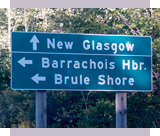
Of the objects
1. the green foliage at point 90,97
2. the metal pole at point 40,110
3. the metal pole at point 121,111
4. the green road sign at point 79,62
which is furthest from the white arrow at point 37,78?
the green foliage at point 90,97

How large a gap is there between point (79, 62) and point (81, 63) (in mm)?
46

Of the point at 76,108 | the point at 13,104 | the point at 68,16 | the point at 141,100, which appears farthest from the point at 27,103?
the point at 141,100

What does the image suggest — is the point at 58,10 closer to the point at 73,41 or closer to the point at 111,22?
the point at 111,22

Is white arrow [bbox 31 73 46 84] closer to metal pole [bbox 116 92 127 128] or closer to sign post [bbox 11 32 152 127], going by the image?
sign post [bbox 11 32 152 127]

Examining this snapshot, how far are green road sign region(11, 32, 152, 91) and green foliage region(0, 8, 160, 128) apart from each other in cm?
277

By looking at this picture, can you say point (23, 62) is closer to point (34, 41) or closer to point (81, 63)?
point (34, 41)

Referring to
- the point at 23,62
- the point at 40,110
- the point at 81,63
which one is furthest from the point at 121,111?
the point at 23,62

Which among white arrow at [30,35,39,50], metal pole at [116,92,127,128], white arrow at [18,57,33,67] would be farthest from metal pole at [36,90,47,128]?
metal pole at [116,92,127,128]

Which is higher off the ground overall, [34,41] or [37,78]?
[34,41]

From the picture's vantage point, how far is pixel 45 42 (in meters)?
4.74

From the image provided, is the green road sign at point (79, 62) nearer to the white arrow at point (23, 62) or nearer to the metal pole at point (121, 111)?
the white arrow at point (23, 62)

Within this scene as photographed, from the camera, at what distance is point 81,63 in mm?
4801

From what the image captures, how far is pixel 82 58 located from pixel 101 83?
66cm

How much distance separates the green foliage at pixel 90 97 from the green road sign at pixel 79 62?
277 centimetres
